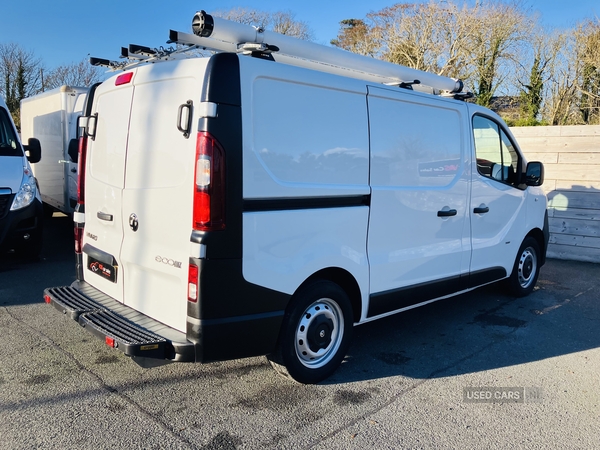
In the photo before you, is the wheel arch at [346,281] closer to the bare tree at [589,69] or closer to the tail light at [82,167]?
the tail light at [82,167]

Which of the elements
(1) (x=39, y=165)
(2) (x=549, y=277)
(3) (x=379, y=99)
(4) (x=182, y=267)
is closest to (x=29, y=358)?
(4) (x=182, y=267)

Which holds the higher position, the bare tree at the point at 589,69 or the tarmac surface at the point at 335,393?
the bare tree at the point at 589,69

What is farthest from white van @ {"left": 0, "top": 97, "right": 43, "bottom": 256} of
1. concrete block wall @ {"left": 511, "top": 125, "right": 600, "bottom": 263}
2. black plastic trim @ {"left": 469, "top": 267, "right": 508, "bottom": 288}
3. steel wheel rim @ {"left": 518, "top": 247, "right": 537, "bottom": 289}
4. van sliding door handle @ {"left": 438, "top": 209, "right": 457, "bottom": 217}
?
concrete block wall @ {"left": 511, "top": 125, "right": 600, "bottom": 263}

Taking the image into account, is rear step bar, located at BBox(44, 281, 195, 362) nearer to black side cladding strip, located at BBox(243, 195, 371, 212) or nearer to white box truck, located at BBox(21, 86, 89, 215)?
black side cladding strip, located at BBox(243, 195, 371, 212)

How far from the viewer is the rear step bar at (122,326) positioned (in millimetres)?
3102

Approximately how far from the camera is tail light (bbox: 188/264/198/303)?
3092 mm

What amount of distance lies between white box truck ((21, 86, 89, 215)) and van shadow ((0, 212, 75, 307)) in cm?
99

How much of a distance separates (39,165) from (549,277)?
10194 millimetres

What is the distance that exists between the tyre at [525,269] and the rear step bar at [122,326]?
4.52m

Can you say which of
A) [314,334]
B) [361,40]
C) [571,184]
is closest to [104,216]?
[314,334]

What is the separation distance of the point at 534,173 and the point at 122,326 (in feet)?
15.7

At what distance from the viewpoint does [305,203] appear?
3.51 meters

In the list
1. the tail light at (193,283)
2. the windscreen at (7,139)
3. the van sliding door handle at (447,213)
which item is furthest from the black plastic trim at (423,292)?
the windscreen at (7,139)

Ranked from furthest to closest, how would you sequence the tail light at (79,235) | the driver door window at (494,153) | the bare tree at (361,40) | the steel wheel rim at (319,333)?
1. the bare tree at (361,40)
2. the driver door window at (494,153)
3. the tail light at (79,235)
4. the steel wheel rim at (319,333)
